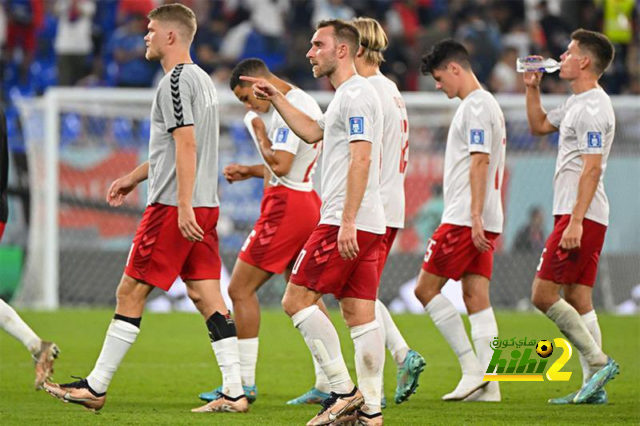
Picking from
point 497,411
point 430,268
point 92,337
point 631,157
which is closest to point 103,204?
point 92,337

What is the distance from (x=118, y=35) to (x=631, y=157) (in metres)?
9.08

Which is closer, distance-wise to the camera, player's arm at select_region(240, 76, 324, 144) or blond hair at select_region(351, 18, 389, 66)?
player's arm at select_region(240, 76, 324, 144)

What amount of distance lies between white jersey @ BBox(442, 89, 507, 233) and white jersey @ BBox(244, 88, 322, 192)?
0.98 meters

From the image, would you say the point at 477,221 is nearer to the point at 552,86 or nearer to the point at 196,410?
the point at 196,410

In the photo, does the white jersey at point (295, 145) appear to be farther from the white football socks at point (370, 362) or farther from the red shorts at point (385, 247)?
the white football socks at point (370, 362)

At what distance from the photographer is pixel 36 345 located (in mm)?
7309

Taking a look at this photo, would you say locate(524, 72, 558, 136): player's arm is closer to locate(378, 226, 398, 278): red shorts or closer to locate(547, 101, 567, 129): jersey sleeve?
locate(547, 101, 567, 129): jersey sleeve

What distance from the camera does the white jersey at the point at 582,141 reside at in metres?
7.58

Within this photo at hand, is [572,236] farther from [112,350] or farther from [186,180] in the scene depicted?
[112,350]

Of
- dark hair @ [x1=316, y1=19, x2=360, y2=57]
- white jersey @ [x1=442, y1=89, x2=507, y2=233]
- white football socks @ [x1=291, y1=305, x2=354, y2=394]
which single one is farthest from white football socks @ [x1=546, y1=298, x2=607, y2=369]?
dark hair @ [x1=316, y1=19, x2=360, y2=57]

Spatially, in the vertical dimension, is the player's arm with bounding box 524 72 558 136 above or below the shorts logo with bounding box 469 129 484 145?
above

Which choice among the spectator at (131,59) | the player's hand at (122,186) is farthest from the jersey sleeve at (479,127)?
the spectator at (131,59)

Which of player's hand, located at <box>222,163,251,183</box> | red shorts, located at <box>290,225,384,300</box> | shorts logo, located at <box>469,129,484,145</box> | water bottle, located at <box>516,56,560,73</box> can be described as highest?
water bottle, located at <box>516,56,560,73</box>

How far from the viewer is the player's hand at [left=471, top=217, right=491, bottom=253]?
769 centimetres
